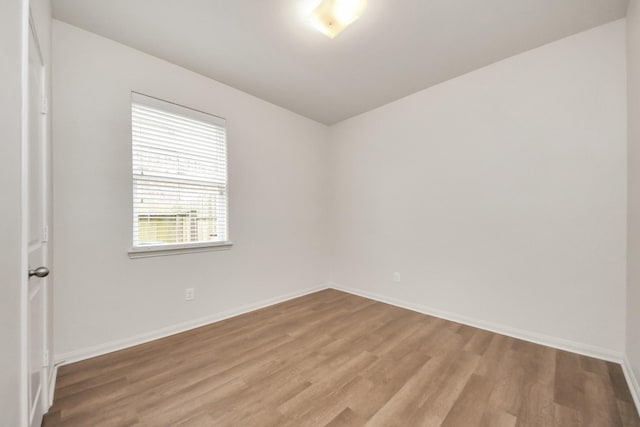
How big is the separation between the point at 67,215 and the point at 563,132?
424cm

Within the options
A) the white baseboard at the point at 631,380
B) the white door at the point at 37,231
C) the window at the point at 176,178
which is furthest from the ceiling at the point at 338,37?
the white baseboard at the point at 631,380

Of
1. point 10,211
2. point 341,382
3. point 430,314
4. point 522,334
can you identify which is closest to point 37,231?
point 10,211

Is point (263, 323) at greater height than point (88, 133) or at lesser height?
lesser

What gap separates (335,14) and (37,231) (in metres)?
2.35

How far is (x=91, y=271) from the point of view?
2125mm

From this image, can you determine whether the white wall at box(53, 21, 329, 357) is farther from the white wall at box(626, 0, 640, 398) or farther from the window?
the white wall at box(626, 0, 640, 398)

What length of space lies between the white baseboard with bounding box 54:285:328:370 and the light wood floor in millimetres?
68

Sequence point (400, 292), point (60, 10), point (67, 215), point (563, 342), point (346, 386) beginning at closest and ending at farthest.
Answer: point (346, 386) → point (60, 10) → point (67, 215) → point (563, 342) → point (400, 292)

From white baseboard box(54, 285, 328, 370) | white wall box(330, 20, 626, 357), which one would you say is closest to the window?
white baseboard box(54, 285, 328, 370)

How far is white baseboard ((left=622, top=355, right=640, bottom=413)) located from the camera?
159cm

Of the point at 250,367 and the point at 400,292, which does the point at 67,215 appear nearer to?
the point at 250,367

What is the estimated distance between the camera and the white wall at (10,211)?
2.94ft

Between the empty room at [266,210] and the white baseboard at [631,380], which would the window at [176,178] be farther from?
the white baseboard at [631,380]

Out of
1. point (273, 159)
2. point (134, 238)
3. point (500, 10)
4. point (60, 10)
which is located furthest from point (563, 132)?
point (60, 10)
